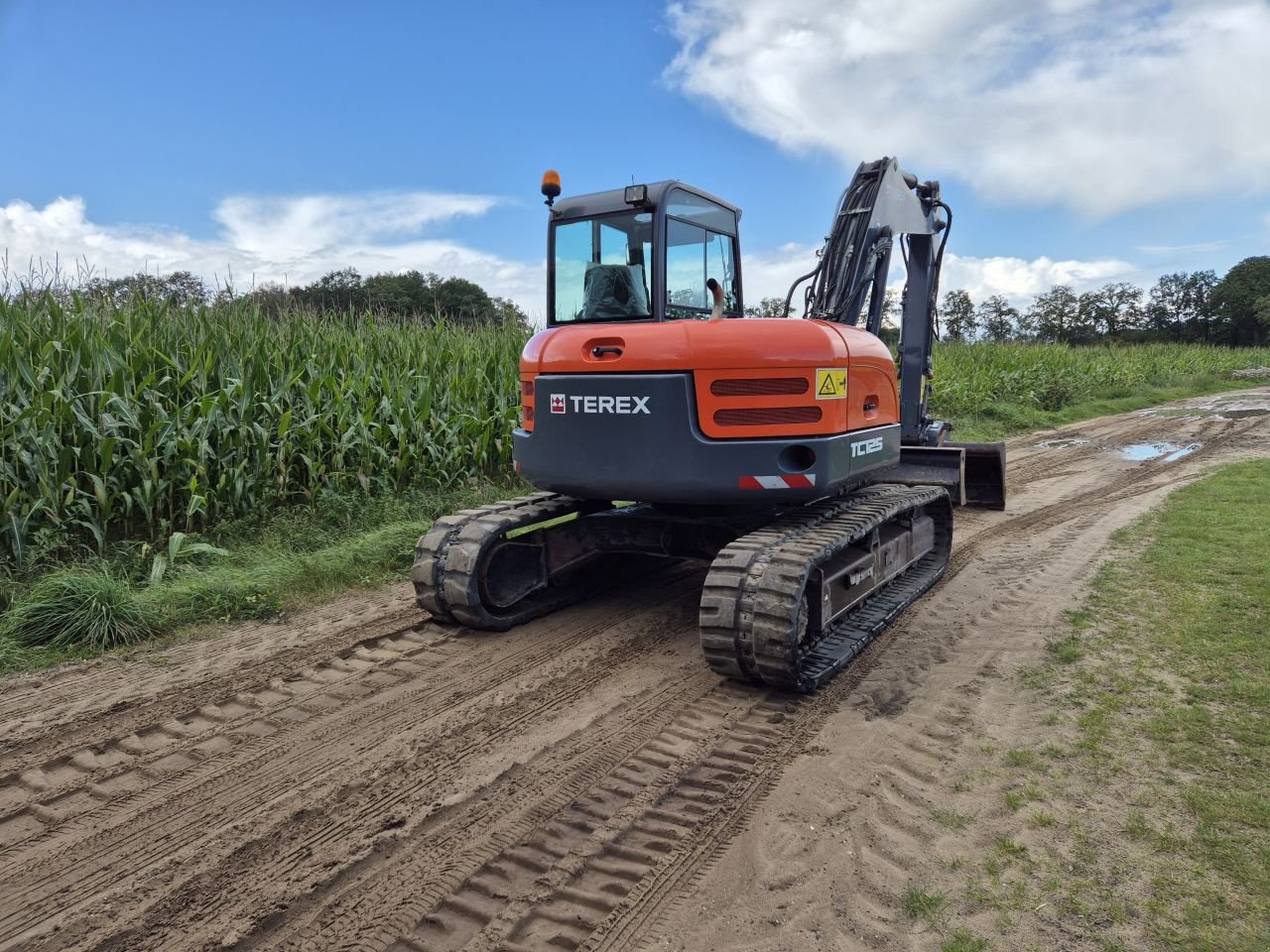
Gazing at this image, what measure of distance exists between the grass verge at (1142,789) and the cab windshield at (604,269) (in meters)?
3.09

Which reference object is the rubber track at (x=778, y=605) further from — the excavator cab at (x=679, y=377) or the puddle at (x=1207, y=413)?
the puddle at (x=1207, y=413)

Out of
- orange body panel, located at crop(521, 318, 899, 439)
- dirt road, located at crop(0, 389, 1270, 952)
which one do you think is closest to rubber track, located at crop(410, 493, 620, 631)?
dirt road, located at crop(0, 389, 1270, 952)

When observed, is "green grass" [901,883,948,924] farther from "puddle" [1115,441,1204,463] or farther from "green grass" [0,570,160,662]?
"puddle" [1115,441,1204,463]

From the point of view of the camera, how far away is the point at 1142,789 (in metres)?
3.16

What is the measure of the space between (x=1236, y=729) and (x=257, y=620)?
5357 millimetres

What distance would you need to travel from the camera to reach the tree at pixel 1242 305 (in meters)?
59.7

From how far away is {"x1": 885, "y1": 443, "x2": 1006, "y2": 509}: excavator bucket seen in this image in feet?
26.3

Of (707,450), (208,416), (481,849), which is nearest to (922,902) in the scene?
(481,849)

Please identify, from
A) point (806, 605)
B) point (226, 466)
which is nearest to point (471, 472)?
point (226, 466)

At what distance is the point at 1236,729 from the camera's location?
11.7 ft

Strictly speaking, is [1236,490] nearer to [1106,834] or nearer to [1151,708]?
[1151,708]

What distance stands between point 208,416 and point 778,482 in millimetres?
4393

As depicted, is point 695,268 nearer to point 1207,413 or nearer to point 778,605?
point 778,605

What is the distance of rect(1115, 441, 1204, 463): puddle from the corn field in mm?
9880
